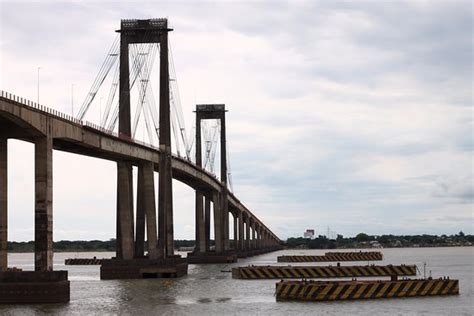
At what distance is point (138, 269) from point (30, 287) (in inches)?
1280

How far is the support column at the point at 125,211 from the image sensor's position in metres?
90.1

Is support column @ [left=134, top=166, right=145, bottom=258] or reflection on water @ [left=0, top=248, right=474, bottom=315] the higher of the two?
support column @ [left=134, top=166, right=145, bottom=258]

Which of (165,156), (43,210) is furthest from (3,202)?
(165,156)

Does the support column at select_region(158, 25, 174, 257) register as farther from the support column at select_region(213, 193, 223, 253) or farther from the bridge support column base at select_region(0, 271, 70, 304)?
the support column at select_region(213, 193, 223, 253)

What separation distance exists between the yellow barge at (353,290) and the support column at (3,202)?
19.1 m

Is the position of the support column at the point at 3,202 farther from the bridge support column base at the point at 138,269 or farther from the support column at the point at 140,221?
the support column at the point at 140,221

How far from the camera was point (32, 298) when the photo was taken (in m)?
56.3

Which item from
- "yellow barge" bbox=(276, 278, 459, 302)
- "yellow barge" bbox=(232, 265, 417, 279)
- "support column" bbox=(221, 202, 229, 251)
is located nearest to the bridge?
"yellow barge" bbox=(232, 265, 417, 279)

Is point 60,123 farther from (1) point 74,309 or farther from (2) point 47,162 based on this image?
(1) point 74,309

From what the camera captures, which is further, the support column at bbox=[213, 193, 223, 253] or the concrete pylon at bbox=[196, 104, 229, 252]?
the support column at bbox=[213, 193, 223, 253]

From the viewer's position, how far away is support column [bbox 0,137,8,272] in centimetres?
6231

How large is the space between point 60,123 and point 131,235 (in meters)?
28.6

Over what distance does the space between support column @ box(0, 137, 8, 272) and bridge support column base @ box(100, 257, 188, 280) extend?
86.8ft

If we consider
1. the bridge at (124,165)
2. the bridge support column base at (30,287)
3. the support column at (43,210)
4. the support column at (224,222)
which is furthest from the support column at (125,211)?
the support column at (224,222)
